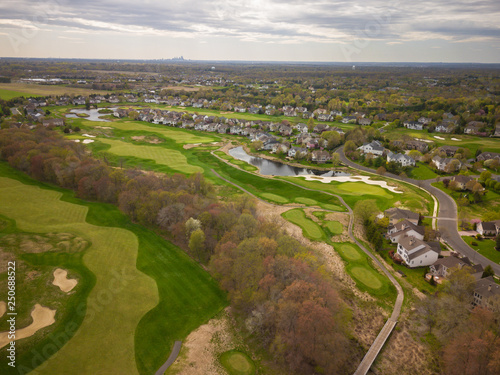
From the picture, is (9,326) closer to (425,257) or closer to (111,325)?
(111,325)

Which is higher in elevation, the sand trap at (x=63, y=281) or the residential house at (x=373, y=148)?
the residential house at (x=373, y=148)

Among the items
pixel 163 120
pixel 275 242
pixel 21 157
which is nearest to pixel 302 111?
pixel 163 120

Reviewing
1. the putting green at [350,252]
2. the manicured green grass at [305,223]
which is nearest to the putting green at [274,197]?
the manicured green grass at [305,223]

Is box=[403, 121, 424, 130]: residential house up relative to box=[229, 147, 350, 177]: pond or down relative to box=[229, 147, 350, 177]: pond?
up

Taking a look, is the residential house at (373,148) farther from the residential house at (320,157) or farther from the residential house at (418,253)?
the residential house at (418,253)

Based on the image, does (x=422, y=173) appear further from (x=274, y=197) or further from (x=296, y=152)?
(x=274, y=197)

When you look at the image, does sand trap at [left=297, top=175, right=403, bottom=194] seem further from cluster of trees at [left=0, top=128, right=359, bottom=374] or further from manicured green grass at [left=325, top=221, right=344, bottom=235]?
cluster of trees at [left=0, top=128, right=359, bottom=374]

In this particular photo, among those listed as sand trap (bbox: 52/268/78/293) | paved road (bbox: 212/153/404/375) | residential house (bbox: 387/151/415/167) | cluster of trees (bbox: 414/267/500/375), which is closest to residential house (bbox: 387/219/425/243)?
paved road (bbox: 212/153/404/375)
